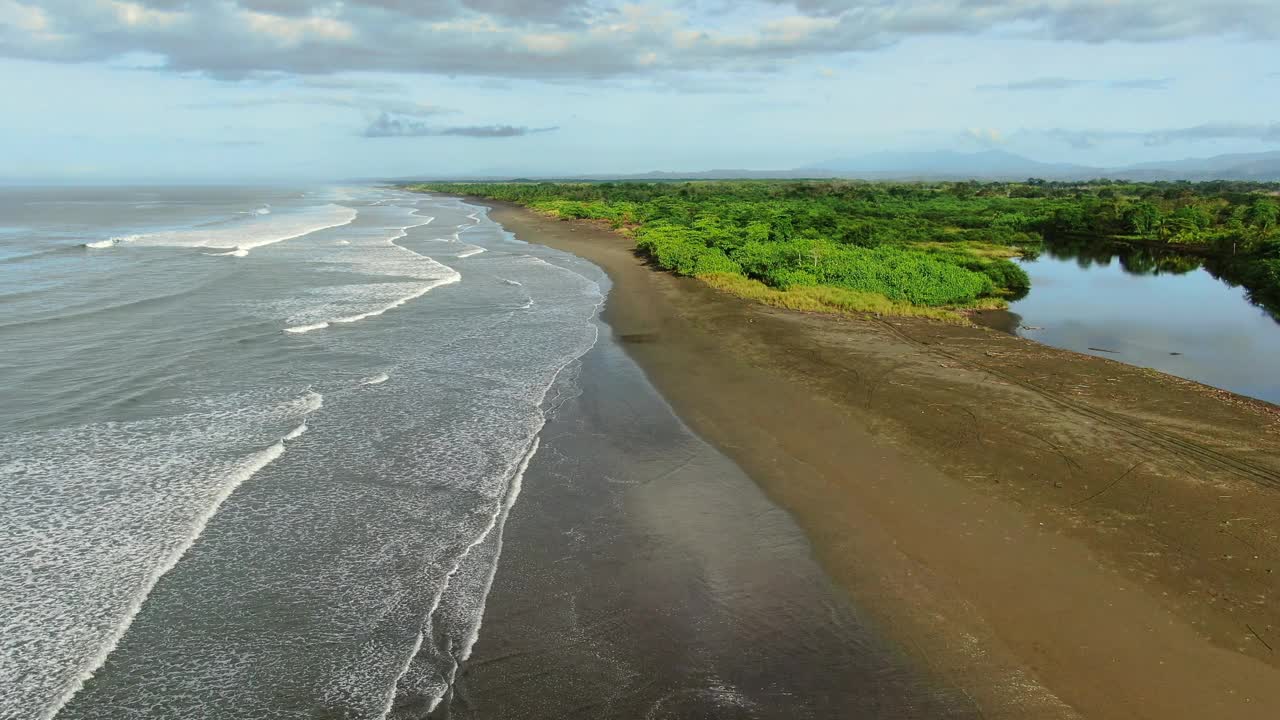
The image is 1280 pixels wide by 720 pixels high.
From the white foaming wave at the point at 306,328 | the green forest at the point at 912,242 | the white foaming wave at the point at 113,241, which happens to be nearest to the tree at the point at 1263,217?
the green forest at the point at 912,242

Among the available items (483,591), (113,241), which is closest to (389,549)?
(483,591)

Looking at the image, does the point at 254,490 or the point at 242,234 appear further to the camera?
the point at 242,234

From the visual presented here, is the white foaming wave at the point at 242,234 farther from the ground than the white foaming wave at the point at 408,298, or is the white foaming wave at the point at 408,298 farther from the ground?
the white foaming wave at the point at 242,234

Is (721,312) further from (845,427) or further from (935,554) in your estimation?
(935,554)

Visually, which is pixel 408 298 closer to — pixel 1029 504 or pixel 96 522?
pixel 96 522

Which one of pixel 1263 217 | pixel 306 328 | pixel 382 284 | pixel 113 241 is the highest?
pixel 1263 217

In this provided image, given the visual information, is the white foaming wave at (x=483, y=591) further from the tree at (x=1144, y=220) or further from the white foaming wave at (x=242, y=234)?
the tree at (x=1144, y=220)
